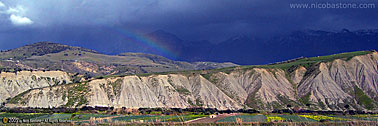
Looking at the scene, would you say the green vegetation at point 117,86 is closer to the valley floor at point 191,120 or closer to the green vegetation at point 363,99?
the valley floor at point 191,120

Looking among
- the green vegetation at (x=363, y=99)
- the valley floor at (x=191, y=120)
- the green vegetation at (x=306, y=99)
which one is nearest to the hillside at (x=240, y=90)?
the green vegetation at (x=363, y=99)

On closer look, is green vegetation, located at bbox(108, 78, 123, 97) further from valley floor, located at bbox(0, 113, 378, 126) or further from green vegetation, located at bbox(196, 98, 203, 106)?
valley floor, located at bbox(0, 113, 378, 126)

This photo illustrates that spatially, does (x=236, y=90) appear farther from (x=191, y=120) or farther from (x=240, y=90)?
(x=191, y=120)

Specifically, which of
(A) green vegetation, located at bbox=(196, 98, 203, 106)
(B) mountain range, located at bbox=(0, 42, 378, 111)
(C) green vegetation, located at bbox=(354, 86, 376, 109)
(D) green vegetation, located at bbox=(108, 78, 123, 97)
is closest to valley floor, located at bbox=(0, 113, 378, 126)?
(C) green vegetation, located at bbox=(354, 86, 376, 109)

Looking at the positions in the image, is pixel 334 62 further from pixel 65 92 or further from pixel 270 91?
pixel 65 92

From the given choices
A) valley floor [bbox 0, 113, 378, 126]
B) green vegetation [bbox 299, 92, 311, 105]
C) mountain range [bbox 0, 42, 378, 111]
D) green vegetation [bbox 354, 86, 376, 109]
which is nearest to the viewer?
valley floor [bbox 0, 113, 378, 126]

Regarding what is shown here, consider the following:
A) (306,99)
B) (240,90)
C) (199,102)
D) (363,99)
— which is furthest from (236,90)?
(363,99)

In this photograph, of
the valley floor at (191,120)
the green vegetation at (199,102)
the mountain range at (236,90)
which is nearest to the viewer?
the valley floor at (191,120)

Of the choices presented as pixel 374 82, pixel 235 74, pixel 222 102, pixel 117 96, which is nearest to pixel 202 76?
pixel 235 74
